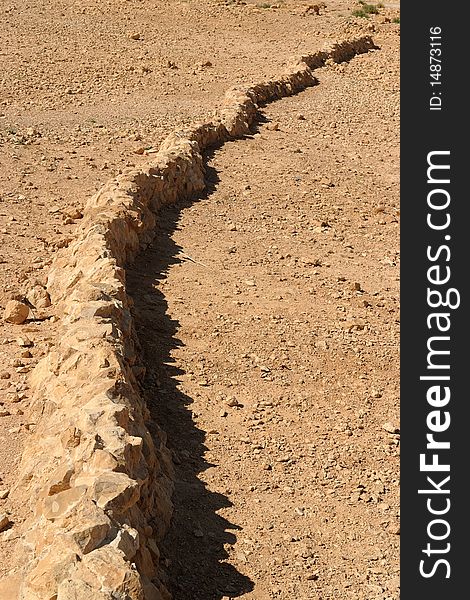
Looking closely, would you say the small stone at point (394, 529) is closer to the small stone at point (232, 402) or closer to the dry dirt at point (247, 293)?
the dry dirt at point (247, 293)

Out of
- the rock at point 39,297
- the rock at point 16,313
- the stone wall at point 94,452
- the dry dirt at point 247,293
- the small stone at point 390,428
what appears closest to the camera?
the stone wall at point 94,452

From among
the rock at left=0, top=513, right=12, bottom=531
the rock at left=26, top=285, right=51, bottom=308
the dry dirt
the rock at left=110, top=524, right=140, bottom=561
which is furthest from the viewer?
the rock at left=26, top=285, right=51, bottom=308

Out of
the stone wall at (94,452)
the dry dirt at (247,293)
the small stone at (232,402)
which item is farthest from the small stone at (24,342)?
the small stone at (232,402)

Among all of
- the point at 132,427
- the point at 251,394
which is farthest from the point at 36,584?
the point at 251,394

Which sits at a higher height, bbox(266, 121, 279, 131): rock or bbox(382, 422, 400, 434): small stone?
bbox(266, 121, 279, 131): rock

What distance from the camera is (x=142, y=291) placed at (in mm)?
9039

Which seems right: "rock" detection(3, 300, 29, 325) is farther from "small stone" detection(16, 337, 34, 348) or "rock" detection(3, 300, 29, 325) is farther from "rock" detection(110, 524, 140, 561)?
"rock" detection(110, 524, 140, 561)

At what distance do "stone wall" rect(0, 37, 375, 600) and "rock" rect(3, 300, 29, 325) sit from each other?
0.30 meters

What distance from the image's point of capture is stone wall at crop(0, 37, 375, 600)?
4336 mm

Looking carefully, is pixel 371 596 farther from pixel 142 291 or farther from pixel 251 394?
pixel 142 291

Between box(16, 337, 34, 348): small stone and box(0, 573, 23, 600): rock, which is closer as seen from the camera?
box(0, 573, 23, 600): rock

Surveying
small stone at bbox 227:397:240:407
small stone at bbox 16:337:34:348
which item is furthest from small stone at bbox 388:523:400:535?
small stone at bbox 16:337:34:348

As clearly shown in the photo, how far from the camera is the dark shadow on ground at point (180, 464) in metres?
5.44

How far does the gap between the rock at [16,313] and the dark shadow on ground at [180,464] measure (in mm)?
887
